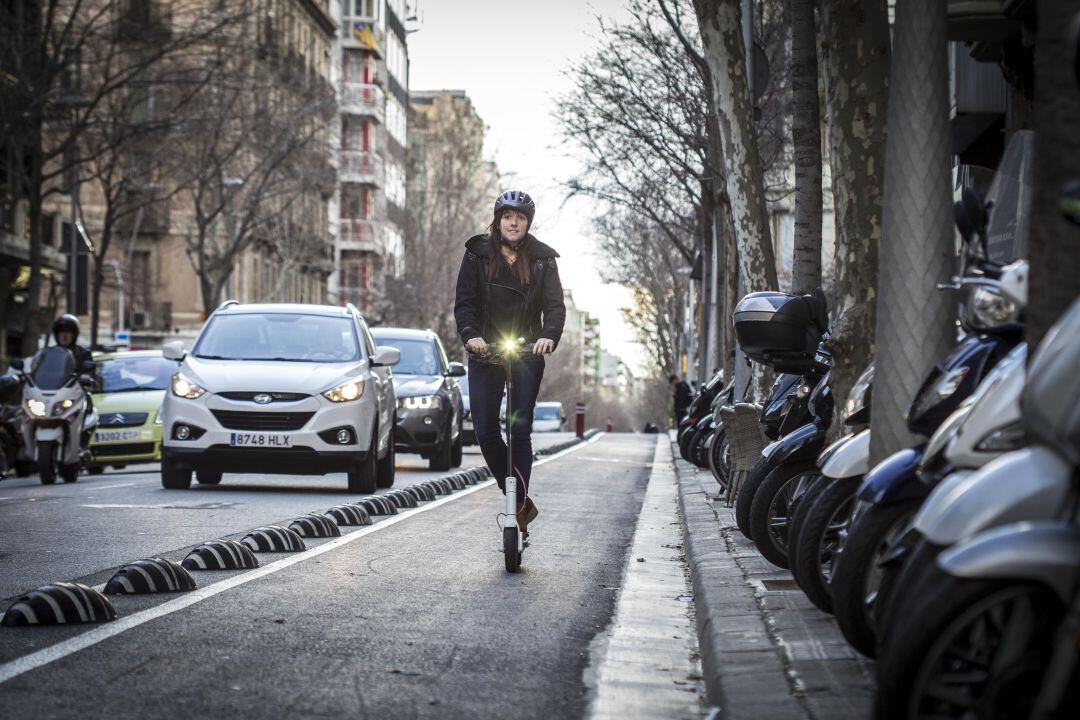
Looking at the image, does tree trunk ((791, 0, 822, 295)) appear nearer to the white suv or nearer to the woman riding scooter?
the white suv

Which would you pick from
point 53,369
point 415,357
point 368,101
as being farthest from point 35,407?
point 368,101

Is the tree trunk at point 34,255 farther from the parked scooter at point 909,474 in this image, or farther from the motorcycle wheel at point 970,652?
the motorcycle wheel at point 970,652

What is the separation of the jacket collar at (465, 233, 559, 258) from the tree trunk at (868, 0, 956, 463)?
2774mm

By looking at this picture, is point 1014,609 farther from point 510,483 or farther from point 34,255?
point 34,255

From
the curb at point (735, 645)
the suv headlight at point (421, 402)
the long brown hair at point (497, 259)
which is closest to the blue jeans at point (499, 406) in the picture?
the long brown hair at point (497, 259)

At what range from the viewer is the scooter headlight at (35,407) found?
18875 millimetres

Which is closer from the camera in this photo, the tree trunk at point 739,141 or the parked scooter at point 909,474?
the parked scooter at point 909,474

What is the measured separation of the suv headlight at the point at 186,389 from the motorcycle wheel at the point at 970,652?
12.8 meters

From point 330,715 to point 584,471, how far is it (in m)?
19.2

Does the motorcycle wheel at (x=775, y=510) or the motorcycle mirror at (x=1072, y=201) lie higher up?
the motorcycle mirror at (x=1072, y=201)

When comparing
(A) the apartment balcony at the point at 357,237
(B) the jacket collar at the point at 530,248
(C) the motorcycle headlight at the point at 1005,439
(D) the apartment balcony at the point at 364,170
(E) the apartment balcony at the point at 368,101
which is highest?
(E) the apartment balcony at the point at 368,101

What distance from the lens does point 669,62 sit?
33.3 metres

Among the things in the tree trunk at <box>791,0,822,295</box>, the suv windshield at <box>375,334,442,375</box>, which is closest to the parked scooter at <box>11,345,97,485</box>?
the suv windshield at <box>375,334,442,375</box>

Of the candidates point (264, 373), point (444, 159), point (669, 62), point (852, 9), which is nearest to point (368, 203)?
point (444, 159)
